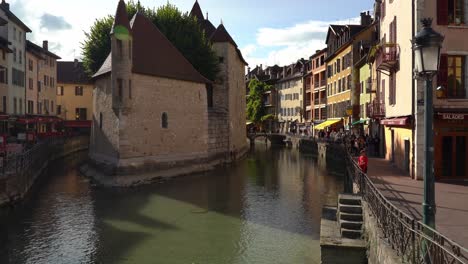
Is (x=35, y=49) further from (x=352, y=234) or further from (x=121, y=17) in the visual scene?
(x=352, y=234)

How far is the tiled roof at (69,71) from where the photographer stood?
2450 inches

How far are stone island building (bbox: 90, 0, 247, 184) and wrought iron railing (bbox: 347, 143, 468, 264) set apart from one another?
1867cm

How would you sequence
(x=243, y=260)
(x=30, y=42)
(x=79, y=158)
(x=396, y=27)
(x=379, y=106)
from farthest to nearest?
(x=30, y=42) < (x=79, y=158) < (x=379, y=106) < (x=396, y=27) < (x=243, y=260)

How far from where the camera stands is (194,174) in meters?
30.3

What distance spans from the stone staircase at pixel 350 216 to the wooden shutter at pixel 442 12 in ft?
26.5

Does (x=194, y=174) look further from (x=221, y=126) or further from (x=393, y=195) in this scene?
(x=393, y=195)

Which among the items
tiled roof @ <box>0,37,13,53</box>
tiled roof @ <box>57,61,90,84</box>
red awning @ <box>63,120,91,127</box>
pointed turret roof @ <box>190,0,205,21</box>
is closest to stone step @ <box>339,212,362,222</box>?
tiled roof @ <box>0,37,13,53</box>

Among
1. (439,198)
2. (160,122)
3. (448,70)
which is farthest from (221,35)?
(439,198)

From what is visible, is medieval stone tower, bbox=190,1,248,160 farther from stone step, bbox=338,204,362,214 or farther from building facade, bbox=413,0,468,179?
stone step, bbox=338,204,362,214

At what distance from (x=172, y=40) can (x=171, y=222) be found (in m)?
22.1

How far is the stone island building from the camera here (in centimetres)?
2548

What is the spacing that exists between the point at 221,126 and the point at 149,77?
10.6 metres

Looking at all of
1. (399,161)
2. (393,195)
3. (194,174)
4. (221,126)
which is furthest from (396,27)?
(221,126)

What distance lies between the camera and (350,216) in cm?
1304
